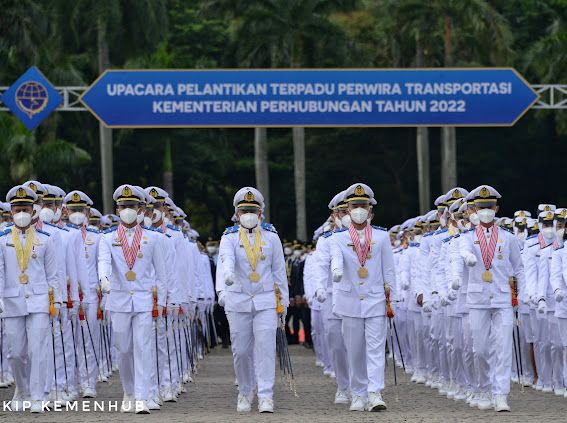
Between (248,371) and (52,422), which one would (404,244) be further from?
(52,422)

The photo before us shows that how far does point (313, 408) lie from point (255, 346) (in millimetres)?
992

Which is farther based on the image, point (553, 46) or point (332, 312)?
point (553, 46)

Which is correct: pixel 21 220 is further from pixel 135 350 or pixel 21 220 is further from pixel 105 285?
pixel 135 350

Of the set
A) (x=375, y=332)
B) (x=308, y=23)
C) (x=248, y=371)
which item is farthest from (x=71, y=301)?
(x=308, y=23)

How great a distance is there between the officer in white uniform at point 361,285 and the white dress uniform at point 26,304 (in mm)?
2983

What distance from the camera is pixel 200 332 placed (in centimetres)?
2564

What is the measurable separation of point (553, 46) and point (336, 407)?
3633cm

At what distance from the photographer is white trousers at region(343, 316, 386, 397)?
15.8 metres

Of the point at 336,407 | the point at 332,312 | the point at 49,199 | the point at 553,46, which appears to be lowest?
the point at 336,407

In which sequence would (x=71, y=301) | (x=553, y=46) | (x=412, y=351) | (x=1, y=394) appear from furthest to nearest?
(x=553, y=46)
(x=412, y=351)
(x=1, y=394)
(x=71, y=301)

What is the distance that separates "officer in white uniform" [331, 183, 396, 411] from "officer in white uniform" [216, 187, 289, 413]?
0.64 metres

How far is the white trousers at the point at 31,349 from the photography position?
15.6 metres

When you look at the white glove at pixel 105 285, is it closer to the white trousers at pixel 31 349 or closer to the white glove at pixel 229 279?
the white trousers at pixel 31 349

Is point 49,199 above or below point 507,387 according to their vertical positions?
above
